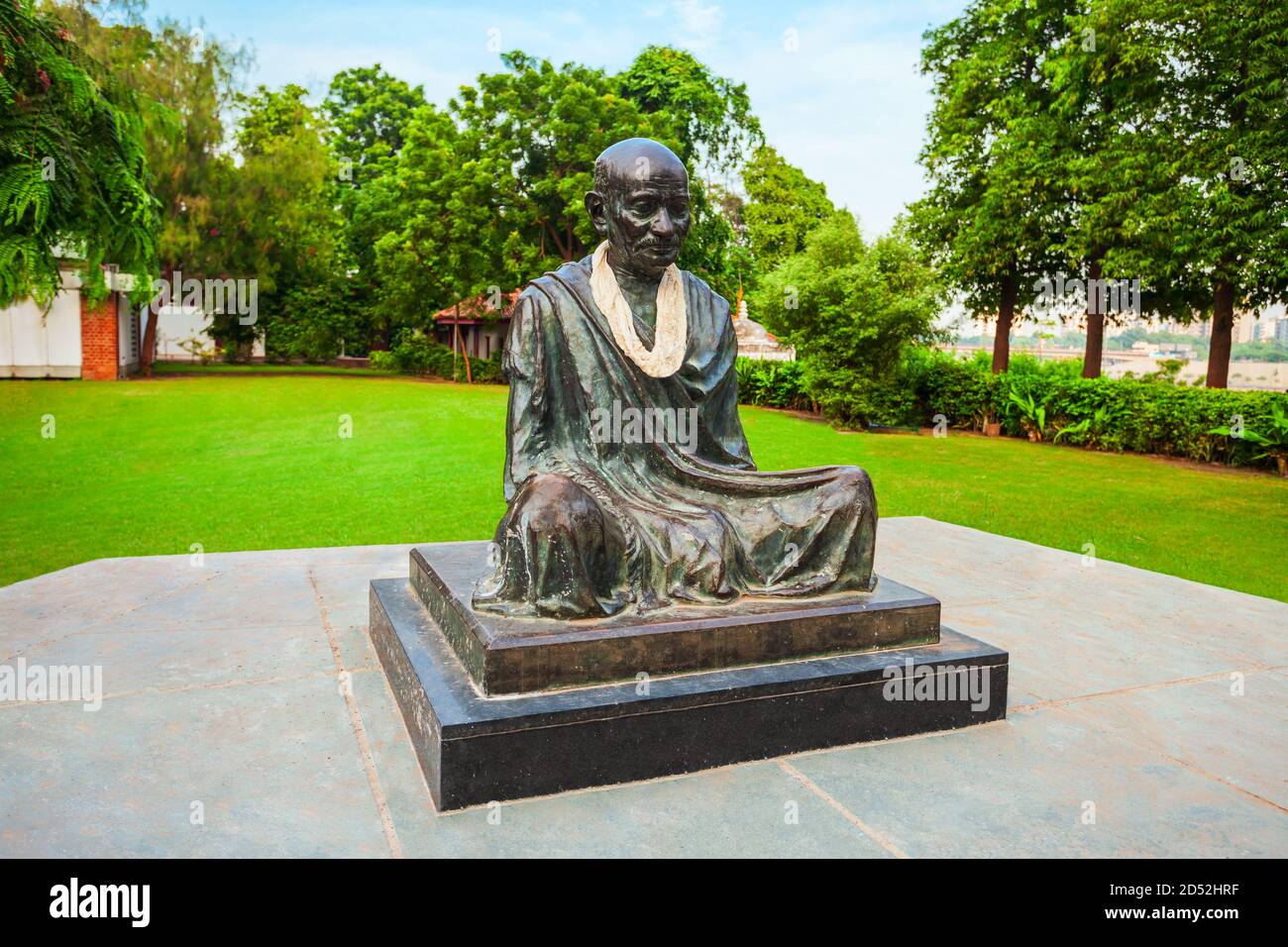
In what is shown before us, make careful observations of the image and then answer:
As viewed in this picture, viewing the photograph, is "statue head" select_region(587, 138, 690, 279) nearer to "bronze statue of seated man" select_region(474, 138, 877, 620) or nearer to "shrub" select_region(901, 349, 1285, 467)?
"bronze statue of seated man" select_region(474, 138, 877, 620)

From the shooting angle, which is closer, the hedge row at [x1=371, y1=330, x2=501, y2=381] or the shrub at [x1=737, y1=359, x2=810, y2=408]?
the shrub at [x1=737, y1=359, x2=810, y2=408]

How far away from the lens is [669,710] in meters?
3.15

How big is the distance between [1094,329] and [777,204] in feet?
77.0

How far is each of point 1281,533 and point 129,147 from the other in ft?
31.0

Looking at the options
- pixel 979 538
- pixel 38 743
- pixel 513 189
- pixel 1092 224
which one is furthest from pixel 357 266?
pixel 38 743

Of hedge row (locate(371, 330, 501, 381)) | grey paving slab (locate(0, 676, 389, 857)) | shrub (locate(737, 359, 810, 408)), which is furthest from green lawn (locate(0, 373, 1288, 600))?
hedge row (locate(371, 330, 501, 381))

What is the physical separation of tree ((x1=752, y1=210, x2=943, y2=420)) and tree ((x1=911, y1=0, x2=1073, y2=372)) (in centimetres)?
236

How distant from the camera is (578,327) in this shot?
386 centimetres

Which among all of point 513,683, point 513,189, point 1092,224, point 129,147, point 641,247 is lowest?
point 513,683

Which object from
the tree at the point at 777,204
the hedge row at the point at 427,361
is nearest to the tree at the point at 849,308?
the hedge row at the point at 427,361

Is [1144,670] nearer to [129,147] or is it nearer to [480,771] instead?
[480,771]

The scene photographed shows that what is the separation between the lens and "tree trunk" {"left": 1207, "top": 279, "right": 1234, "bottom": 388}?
1599 cm

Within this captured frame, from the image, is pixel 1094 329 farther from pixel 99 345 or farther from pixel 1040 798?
pixel 99 345

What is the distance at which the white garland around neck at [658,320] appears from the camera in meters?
3.84
